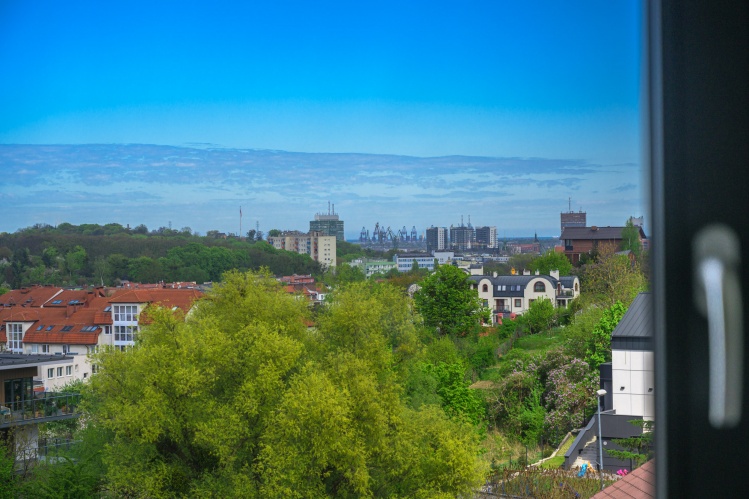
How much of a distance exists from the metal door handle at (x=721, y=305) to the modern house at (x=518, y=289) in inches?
636

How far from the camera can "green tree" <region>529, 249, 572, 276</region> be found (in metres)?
18.8

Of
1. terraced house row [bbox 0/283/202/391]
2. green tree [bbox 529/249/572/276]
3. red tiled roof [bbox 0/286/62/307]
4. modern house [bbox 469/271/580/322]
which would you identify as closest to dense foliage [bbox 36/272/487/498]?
terraced house row [bbox 0/283/202/391]

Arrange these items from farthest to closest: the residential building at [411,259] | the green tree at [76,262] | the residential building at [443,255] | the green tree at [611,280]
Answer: the residential building at [443,255]
the residential building at [411,259]
the green tree at [76,262]
the green tree at [611,280]

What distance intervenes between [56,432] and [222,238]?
65.2 feet

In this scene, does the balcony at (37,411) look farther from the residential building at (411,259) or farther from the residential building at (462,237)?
the residential building at (462,237)

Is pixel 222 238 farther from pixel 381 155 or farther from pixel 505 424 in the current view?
pixel 381 155

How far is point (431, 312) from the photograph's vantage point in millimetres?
13250

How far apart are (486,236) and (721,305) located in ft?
133

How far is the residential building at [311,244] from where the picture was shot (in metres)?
30.8

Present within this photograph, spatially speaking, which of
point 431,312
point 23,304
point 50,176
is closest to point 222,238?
point 23,304

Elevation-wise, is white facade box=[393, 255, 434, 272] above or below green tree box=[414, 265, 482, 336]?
above

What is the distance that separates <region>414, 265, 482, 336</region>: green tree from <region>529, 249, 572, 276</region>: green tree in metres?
5.85

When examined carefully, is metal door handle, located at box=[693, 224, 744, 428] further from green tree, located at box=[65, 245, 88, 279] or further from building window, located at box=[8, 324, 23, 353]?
green tree, located at box=[65, 245, 88, 279]

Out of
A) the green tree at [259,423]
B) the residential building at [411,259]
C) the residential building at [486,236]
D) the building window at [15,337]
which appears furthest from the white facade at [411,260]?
the green tree at [259,423]
